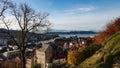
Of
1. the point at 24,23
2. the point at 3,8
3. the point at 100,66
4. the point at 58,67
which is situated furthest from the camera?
the point at 58,67

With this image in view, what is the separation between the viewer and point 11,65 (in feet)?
314

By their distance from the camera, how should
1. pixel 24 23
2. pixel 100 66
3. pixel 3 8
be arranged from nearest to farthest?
pixel 100 66
pixel 3 8
pixel 24 23

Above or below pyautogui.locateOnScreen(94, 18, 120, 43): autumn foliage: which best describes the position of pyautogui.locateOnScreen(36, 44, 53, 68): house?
below

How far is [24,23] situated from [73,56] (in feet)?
17.6

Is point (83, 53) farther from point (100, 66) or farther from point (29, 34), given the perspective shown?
point (100, 66)

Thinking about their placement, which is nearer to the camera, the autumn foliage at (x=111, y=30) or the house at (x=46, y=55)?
the autumn foliage at (x=111, y=30)

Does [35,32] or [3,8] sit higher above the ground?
[3,8]

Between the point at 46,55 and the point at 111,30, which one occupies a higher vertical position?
the point at 111,30

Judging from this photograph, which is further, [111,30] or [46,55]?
[46,55]

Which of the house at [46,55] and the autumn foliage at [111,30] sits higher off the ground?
the autumn foliage at [111,30]

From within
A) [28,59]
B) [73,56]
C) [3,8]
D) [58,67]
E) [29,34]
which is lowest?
[28,59]

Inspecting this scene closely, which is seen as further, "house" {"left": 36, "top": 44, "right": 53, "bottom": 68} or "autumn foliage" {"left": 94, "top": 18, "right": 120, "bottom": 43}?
"house" {"left": 36, "top": 44, "right": 53, "bottom": 68}

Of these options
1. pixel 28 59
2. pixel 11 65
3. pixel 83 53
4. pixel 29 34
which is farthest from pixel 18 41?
pixel 28 59

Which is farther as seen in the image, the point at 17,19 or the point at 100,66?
the point at 17,19
